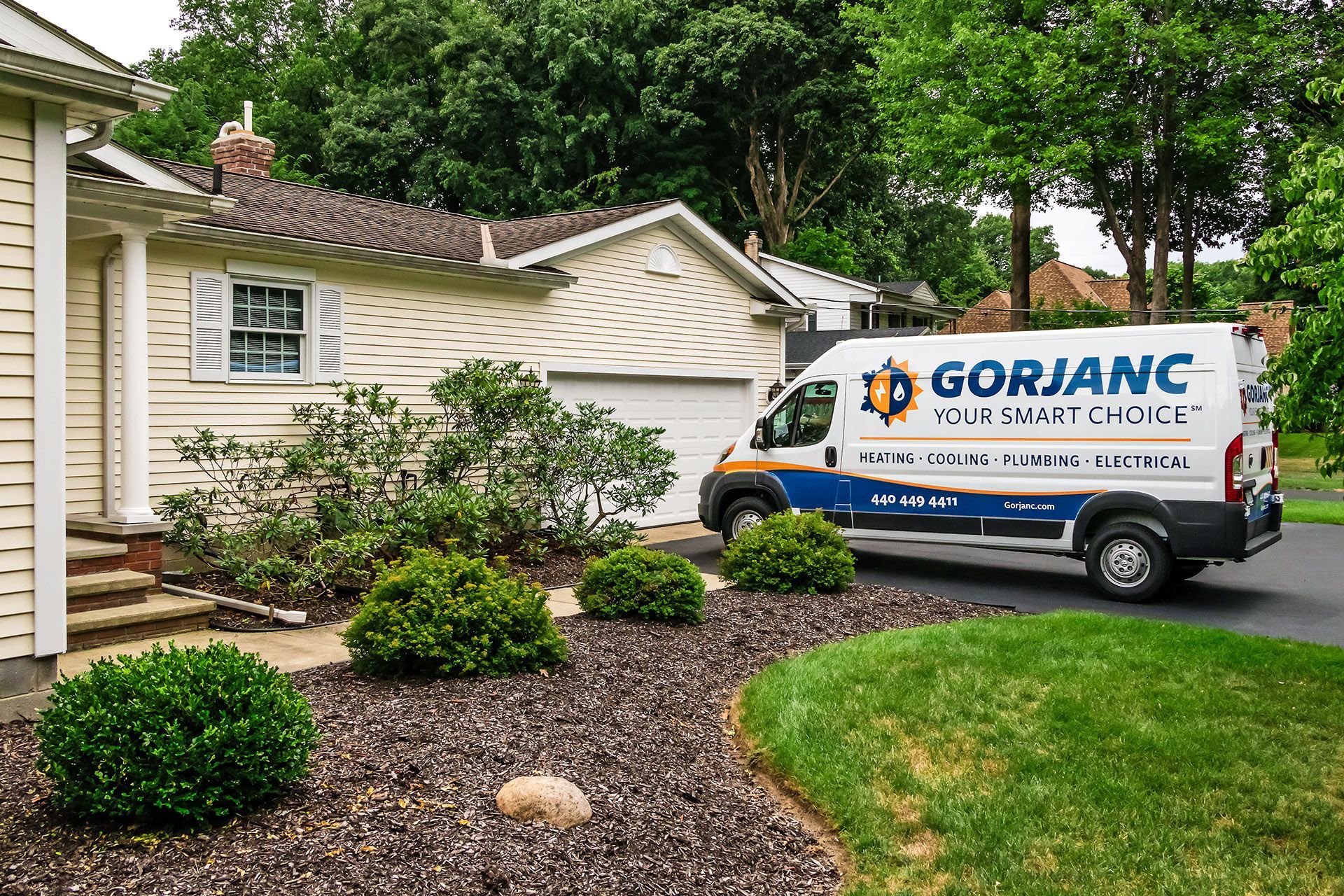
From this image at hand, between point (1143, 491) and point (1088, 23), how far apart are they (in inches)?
776

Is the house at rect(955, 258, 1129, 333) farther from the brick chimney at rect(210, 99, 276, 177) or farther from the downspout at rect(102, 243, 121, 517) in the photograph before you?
the downspout at rect(102, 243, 121, 517)

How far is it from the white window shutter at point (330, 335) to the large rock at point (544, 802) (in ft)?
24.6

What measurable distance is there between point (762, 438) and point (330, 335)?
5087mm

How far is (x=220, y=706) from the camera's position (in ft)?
13.2

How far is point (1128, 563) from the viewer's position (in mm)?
9891

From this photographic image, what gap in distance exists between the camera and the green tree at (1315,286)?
468cm

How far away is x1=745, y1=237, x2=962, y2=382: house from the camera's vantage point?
30781mm

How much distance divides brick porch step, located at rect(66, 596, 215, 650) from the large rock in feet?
14.0

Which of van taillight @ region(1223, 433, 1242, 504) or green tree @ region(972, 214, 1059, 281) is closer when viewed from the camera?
van taillight @ region(1223, 433, 1242, 504)

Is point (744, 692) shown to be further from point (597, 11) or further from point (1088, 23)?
point (597, 11)

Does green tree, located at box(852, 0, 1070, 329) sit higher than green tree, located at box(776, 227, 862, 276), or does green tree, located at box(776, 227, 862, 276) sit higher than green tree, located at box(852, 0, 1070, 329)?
green tree, located at box(852, 0, 1070, 329)

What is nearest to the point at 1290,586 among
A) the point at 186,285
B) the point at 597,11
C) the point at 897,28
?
the point at 186,285

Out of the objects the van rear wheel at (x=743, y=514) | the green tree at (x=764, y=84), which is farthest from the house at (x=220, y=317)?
the green tree at (x=764, y=84)

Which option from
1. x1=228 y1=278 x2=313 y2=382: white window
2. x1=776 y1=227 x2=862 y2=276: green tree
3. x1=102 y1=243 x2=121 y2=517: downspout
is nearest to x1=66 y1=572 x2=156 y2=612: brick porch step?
x1=102 y1=243 x2=121 y2=517: downspout
